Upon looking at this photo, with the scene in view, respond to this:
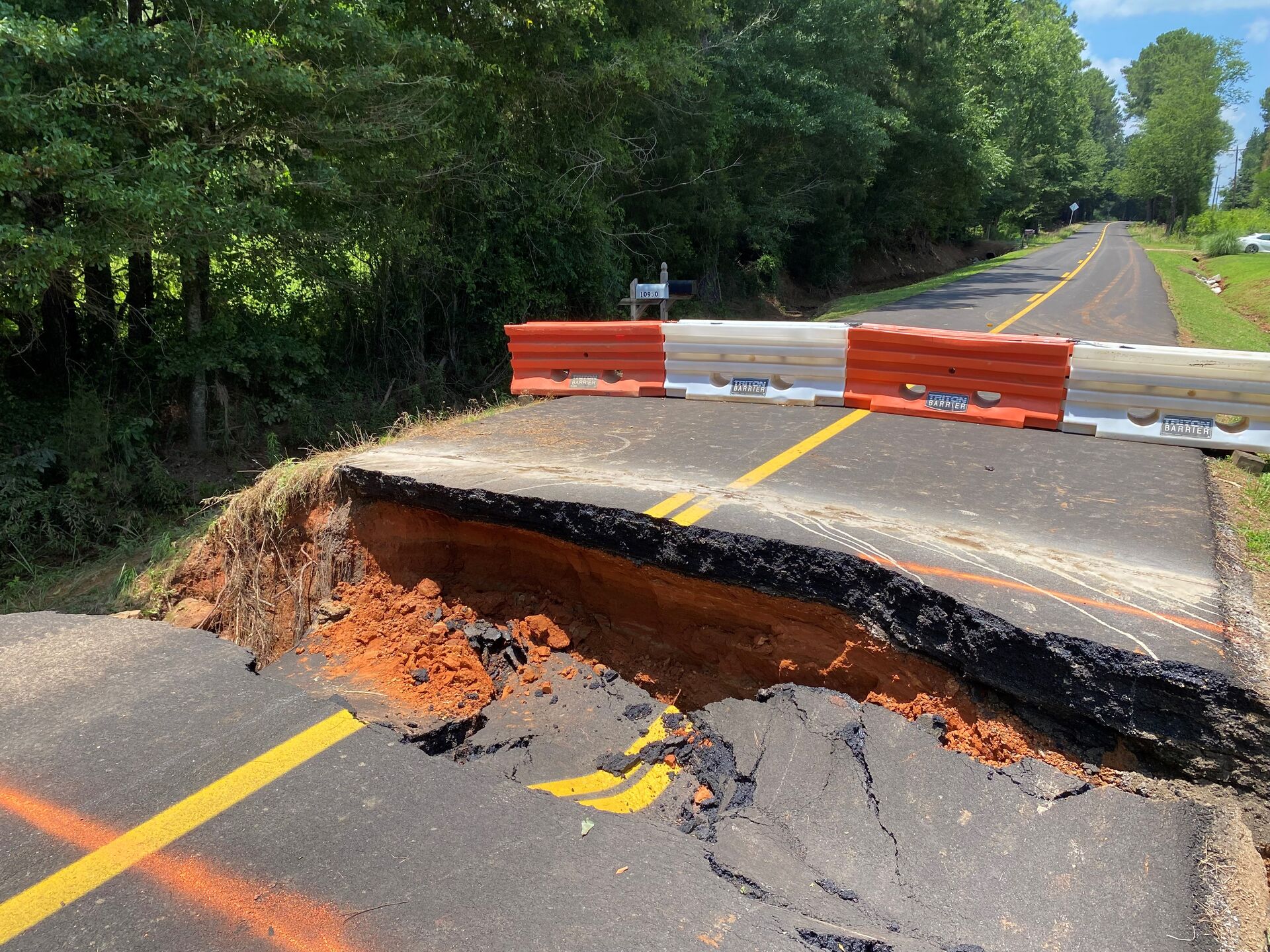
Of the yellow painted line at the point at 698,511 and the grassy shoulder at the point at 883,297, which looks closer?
the yellow painted line at the point at 698,511

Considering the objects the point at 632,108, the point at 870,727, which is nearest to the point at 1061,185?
the point at 632,108

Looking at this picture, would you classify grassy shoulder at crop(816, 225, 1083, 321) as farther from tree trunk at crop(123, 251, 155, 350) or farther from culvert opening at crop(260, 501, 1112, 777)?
culvert opening at crop(260, 501, 1112, 777)

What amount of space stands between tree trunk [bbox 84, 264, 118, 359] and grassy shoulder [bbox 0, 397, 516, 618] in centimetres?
288

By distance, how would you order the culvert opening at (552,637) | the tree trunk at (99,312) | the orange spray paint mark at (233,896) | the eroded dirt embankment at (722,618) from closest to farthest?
the orange spray paint mark at (233,896) < the eroded dirt embankment at (722,618) < the culvert opening at (552,637) < the tree trunk at (99,312)

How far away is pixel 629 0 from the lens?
45.2ft

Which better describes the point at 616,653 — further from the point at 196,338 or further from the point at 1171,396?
the point at 196,338

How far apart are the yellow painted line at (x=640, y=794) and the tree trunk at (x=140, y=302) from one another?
10.00 m

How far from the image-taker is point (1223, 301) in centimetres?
2223

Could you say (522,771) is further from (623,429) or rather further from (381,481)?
(623,429)

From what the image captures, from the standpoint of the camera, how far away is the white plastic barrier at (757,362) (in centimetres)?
816

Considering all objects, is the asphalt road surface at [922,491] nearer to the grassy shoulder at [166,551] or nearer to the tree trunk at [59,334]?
the grassy shoulder at [166,551]

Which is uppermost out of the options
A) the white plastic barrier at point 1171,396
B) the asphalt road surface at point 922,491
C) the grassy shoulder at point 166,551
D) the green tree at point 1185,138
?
the green tree at point 1185,138

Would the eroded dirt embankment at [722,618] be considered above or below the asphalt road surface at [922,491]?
below

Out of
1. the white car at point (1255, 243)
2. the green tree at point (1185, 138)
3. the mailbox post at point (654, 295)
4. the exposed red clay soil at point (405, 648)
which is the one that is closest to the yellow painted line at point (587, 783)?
the exposed red clay soil at point (405, 648)
